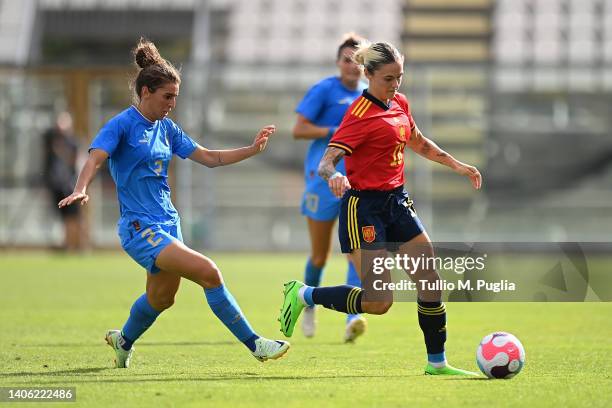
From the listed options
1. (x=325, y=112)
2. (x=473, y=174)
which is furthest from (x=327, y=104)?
(x=473, y=174)

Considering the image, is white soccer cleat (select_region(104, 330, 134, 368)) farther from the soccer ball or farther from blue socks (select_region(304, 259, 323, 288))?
blue socks (select_region(304, 259, 323, 288))

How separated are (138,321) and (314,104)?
9.18ft

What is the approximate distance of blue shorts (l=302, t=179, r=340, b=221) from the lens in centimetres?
960

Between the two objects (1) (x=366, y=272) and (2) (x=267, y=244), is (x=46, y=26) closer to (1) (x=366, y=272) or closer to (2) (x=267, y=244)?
Result: (2) (x=267, y=244)

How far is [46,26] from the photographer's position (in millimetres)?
31484

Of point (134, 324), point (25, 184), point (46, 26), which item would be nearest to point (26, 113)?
point (25, 184)

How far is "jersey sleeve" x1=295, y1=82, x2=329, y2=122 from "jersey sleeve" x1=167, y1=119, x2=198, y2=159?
2083 millimetres

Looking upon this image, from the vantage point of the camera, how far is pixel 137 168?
7203 millimetres

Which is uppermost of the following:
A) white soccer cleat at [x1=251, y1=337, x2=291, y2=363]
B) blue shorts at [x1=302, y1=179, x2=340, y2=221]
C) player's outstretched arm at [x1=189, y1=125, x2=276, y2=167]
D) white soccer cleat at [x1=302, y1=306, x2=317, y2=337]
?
player's outstretched arm at [x1=189, y1=125, x2=276, y2=167]

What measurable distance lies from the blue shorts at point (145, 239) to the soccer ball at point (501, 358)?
6.32 feet

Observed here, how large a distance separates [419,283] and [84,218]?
15763 millimetres

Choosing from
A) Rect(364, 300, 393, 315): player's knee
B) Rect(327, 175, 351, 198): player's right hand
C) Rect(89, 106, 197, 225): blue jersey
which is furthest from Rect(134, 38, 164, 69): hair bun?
Rect(364, 300, 393, 315): player's knee

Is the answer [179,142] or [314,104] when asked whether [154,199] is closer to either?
[179,142]

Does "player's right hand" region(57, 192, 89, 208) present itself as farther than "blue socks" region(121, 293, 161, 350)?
No
